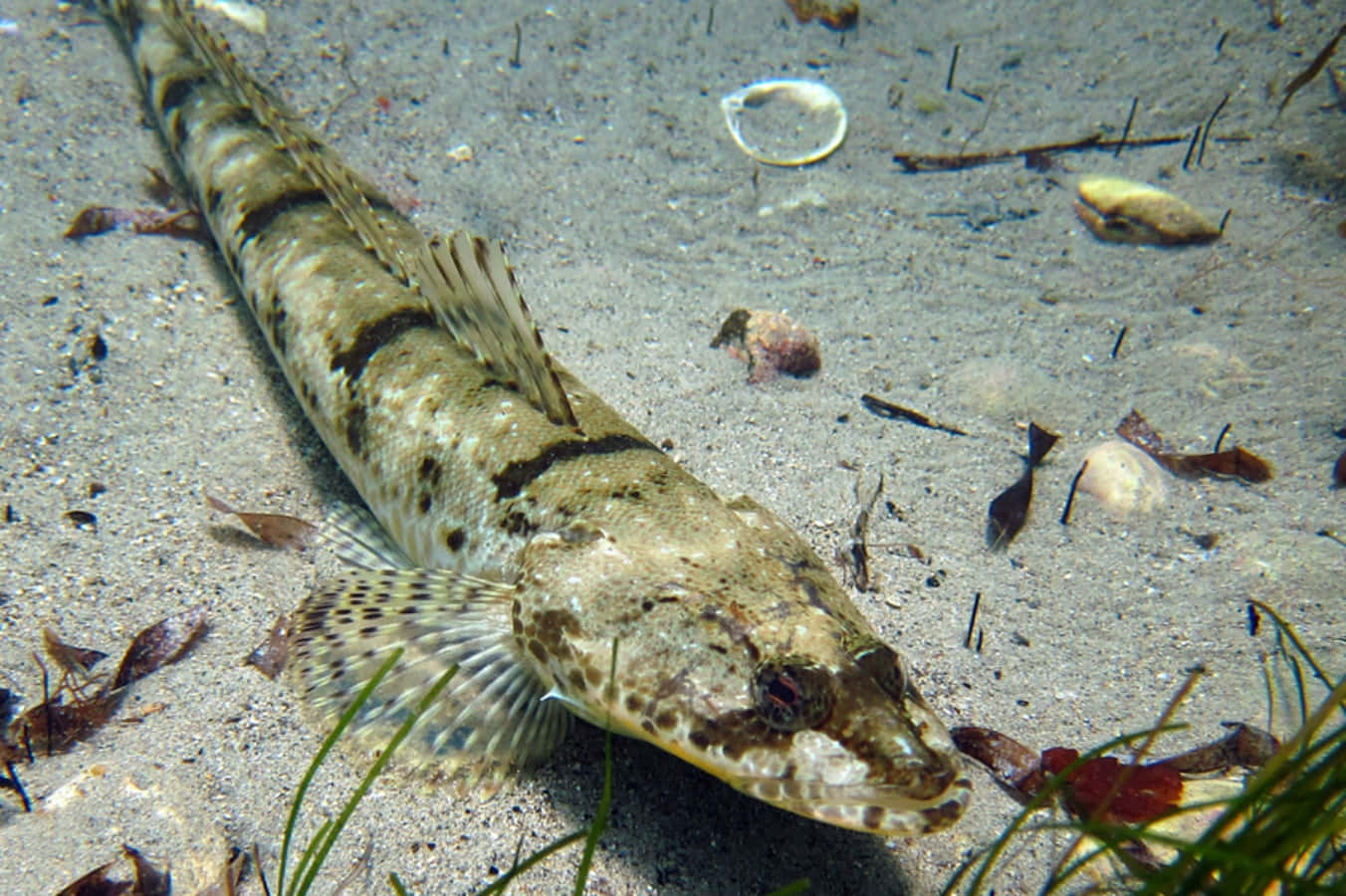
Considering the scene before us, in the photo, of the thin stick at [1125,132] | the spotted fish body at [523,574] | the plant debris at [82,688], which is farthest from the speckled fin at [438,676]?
the thin stick at [1125,132]

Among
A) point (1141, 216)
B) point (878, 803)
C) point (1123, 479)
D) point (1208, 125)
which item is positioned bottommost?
point (878, 803)

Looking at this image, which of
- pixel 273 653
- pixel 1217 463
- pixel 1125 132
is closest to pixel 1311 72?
pixel 1125 132

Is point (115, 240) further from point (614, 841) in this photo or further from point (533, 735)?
point (614, 841)

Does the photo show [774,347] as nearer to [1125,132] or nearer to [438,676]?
[438,676]

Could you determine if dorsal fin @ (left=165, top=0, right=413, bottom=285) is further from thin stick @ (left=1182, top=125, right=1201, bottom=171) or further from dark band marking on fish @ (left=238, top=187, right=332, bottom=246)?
thin stick @ (left=1182, top=125, right=1201, bottom=171)

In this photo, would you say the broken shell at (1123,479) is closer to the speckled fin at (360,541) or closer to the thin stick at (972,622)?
the thin stick at (972,622)

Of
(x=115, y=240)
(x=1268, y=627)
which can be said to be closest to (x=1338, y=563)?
(x=1268, y=627)

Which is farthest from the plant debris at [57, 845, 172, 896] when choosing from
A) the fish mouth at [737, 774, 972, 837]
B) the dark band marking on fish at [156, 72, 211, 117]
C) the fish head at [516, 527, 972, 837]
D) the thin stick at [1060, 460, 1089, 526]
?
the dark band marking on fish at [156, 72, 211, 117]
